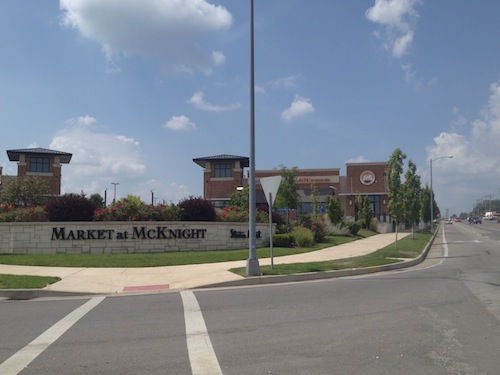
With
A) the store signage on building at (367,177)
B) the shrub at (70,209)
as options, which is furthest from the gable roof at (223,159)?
the shrub at (70,209)

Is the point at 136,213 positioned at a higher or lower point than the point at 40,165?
lower

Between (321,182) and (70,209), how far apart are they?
4618 cm

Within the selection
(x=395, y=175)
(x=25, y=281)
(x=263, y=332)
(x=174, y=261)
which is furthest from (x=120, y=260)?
(x=395, y=175)

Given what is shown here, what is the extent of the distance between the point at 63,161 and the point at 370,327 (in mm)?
54638

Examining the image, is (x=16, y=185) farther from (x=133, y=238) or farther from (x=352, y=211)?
(x=352, y=211)

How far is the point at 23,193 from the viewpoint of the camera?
31.4 metres

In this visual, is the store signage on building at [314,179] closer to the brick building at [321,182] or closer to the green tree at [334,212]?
the brick building at [321,182]

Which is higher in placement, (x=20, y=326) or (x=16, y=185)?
(x=16, y=185)

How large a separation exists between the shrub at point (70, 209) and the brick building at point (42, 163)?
33.0 metres

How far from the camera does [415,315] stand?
8.22m

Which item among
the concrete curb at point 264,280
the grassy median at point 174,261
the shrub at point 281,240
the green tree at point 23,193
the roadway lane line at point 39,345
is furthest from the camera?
the green tree at point 23,193

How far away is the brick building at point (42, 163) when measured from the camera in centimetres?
5225

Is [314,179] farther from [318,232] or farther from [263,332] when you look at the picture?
[263,332]

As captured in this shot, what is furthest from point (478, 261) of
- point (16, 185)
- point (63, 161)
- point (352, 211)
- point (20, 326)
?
point (63, 161)
